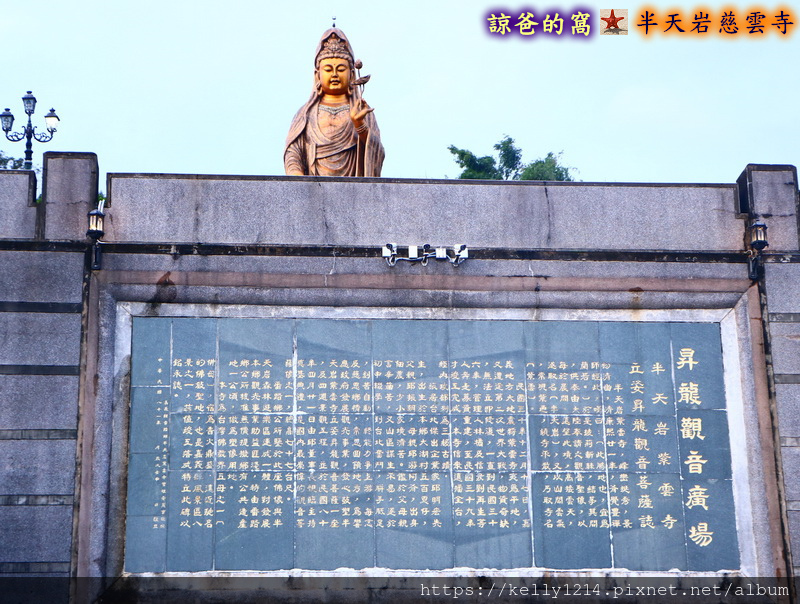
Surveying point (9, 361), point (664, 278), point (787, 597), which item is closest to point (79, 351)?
point (9, 361)

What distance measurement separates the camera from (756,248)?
11.3 meters

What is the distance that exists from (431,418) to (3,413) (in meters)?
4.00

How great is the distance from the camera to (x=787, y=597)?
34.3 ft

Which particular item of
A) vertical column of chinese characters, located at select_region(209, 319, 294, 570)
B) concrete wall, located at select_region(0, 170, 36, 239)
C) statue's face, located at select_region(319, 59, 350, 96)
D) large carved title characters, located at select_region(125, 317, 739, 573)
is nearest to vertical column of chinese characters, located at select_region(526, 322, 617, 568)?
large carved title characters, located at select_region(125, 317, 739, 573)

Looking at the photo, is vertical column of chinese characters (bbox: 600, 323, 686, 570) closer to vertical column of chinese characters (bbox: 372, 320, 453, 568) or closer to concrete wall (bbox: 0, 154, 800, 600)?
concrete wall (bbox: 0, 154, 800, 600)

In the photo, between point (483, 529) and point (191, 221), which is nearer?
point (483, 529)

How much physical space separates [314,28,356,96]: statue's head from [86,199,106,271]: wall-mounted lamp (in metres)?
3.20

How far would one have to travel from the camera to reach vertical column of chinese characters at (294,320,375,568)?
10.5m

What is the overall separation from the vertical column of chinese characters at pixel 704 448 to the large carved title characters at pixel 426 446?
14mm

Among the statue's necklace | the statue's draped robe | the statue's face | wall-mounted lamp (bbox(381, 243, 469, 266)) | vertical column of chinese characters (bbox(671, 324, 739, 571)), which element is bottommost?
vertical column of chinese characters (bbox(671, 324, 739, 571))

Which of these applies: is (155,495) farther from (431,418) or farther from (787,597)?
(787,597)

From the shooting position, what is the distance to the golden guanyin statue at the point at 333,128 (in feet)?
41.0

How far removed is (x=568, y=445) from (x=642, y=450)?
717mm

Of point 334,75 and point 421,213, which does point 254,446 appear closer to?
point 421,213
